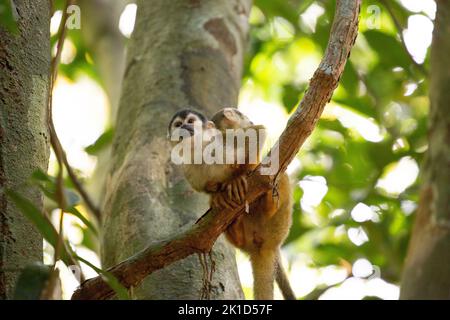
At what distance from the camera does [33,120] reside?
2580 millimetres

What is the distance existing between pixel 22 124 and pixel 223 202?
84 centimetres

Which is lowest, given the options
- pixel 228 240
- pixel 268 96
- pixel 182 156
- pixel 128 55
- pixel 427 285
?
pixel 427 285

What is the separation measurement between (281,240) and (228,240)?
285 mm

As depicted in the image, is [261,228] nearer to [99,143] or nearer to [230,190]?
[230,190]

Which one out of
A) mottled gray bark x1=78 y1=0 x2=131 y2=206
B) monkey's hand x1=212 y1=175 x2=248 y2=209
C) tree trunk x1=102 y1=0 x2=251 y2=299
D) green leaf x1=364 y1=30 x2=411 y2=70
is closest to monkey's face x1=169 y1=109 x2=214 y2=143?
tree trunk x1=102 y1=0 x2=251 y2=299

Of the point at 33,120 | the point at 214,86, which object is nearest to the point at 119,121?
the point at 214,86

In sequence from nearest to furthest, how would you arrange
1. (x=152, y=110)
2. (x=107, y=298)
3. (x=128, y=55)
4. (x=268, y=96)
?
(x=107, y=298)
(x=152, y=110)
(x=128, y=55)
(x=268, y=96)

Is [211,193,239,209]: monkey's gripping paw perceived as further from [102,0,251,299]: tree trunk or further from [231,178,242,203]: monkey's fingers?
[102,0,251,299]: tree trunk

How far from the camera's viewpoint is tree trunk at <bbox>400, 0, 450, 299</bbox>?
2.14 m

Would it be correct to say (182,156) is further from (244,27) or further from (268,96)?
(268,96)

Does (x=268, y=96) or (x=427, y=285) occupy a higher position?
(x=268, y=96)

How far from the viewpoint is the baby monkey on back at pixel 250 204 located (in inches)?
127

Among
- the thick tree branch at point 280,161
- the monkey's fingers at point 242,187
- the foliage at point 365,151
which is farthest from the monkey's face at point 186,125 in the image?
the foliage at point 365,151

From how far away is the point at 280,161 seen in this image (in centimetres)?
257
